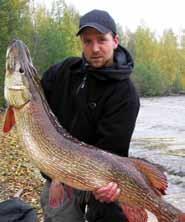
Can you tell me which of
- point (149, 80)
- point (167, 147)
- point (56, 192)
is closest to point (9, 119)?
point (56, 192)

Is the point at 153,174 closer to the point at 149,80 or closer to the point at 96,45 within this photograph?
the point at 96,45

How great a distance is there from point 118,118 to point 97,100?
20 centimetres

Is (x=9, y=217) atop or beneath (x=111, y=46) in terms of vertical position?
beneath

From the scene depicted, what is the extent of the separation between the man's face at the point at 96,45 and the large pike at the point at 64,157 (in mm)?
479

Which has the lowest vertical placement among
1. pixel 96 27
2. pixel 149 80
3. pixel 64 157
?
pixel 149 80

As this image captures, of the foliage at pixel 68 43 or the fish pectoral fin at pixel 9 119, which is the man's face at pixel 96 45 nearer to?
the fish pectoral fin at pixel 9 119

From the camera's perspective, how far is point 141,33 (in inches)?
3071

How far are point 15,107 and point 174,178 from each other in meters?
8.53

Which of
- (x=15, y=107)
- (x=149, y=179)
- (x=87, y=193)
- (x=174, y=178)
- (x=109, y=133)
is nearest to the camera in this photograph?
(x=15, y=107)

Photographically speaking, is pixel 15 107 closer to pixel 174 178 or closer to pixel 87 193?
pixel 87 193

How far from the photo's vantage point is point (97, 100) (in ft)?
11.6

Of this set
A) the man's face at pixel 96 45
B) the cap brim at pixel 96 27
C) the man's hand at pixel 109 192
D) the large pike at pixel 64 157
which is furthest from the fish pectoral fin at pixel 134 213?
the cap brim at pixel 96 27

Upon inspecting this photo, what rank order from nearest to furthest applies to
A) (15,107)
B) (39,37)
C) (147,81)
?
(15,107), (39,37), (147,81)

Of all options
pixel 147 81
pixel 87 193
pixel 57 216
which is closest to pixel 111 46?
pixel 87 193
